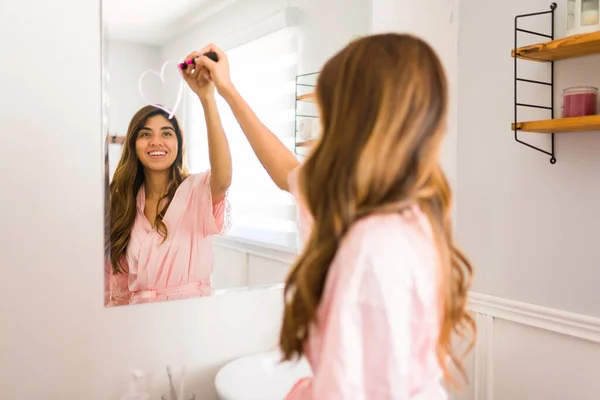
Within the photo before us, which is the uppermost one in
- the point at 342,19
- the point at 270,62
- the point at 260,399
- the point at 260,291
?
the point at 342,19

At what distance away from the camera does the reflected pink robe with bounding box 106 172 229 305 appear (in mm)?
1271

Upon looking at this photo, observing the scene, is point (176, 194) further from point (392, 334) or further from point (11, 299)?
point (392, 334)

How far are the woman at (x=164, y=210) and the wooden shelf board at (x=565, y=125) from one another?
82 centimetres

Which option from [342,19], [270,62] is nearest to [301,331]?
[270,62]

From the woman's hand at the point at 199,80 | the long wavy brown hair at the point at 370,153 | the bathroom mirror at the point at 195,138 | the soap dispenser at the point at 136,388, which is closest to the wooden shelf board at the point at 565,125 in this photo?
the bathroom mirror at the point at 195,138

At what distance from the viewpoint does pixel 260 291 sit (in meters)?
1.49

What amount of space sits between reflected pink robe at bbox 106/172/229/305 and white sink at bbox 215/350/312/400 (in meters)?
0.21

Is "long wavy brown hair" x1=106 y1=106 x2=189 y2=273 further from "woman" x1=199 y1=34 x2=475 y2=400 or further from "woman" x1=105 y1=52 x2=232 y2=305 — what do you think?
"woman" x1=199 y1=34 x2=475 y2=400

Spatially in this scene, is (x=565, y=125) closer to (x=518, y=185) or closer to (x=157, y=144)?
(x=518, y=185)

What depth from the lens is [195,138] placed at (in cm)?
134

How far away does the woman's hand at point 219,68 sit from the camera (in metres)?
1.33

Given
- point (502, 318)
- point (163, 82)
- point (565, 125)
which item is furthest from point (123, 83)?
point (502, 318)

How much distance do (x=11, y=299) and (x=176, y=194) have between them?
432 mm

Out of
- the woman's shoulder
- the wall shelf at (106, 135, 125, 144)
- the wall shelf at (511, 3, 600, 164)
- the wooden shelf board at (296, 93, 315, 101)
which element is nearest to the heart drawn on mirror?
the wall shelf at (106, 135, 125, 144)
